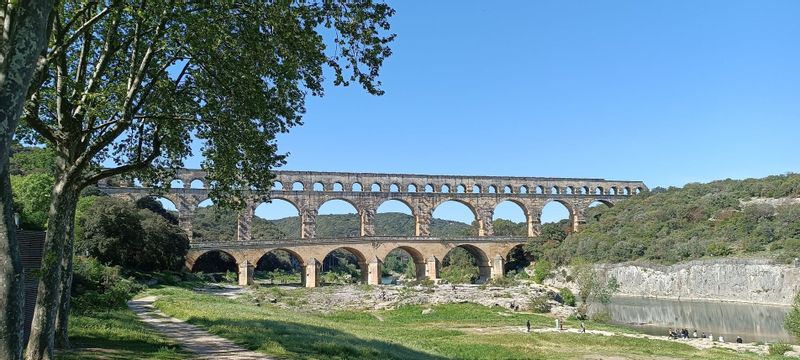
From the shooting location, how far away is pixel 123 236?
33531 mm

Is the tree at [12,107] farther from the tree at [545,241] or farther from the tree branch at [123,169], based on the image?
the tree at [545,241]

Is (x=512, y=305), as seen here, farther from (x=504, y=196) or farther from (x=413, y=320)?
(x=504, y=196)

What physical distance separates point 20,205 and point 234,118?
22871 mm

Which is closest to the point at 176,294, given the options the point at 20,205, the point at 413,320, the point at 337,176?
the point at 20,205

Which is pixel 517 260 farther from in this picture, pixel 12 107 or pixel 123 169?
pixel 12 107

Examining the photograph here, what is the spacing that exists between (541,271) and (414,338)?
126ft

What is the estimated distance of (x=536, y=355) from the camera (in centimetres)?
1761

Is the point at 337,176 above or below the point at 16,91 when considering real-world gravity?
above

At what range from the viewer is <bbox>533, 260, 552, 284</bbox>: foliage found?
5644 centimetres

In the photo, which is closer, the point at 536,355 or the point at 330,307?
the point at 536,355

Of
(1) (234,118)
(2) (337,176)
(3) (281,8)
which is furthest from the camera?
(2) (337,176)

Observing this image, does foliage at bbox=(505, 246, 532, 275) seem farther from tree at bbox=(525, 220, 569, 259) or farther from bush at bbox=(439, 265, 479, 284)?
bush at bbox=(439, 265, 479, 284)

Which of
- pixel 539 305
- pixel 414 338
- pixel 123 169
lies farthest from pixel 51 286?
pixel 539 305

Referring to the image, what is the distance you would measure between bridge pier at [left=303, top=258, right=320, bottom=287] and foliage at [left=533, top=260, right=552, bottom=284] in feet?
71.7
